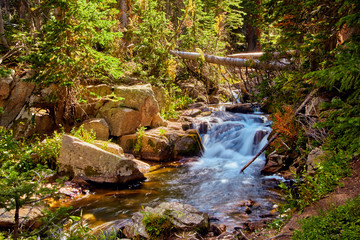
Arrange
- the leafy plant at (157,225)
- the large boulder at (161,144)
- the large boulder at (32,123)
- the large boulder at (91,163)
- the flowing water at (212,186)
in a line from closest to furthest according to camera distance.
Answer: the leafy plant at (157,225)
the flowing water at (212,186)
the large boulder at (91,163)
the large boulder at (32,123)
the large boulder at (161,144)

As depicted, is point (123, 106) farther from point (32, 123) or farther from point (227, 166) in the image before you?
point (227, 166)

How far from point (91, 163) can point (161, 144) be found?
3.28 meters

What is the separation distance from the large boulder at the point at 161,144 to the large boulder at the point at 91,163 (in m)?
2.53

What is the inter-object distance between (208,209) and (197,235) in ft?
6.27

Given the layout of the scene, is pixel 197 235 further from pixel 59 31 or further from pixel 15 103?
pixel 15 103

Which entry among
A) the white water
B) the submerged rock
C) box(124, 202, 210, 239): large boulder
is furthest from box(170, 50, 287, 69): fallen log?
box(124, 202, 210, 239): large boulder

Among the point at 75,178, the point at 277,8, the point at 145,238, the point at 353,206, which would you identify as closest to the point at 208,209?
the point at 145,238

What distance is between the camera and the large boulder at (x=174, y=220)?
4824mm

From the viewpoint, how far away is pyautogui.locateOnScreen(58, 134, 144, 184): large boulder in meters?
7.83

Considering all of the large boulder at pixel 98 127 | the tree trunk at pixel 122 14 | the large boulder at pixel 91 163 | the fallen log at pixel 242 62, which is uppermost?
the tree trunk at pixel 122 14

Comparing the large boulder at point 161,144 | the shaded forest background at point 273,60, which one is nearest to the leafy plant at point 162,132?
the large boulder at point 161,144

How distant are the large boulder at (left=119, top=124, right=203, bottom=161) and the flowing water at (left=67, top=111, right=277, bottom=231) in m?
0.56

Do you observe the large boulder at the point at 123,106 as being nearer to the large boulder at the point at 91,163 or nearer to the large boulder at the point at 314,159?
the large boulder at the point at 91,163

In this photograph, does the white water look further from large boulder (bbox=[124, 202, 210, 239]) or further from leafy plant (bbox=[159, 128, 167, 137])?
leafy plant (bbox=[159, 128, 167, 137])
